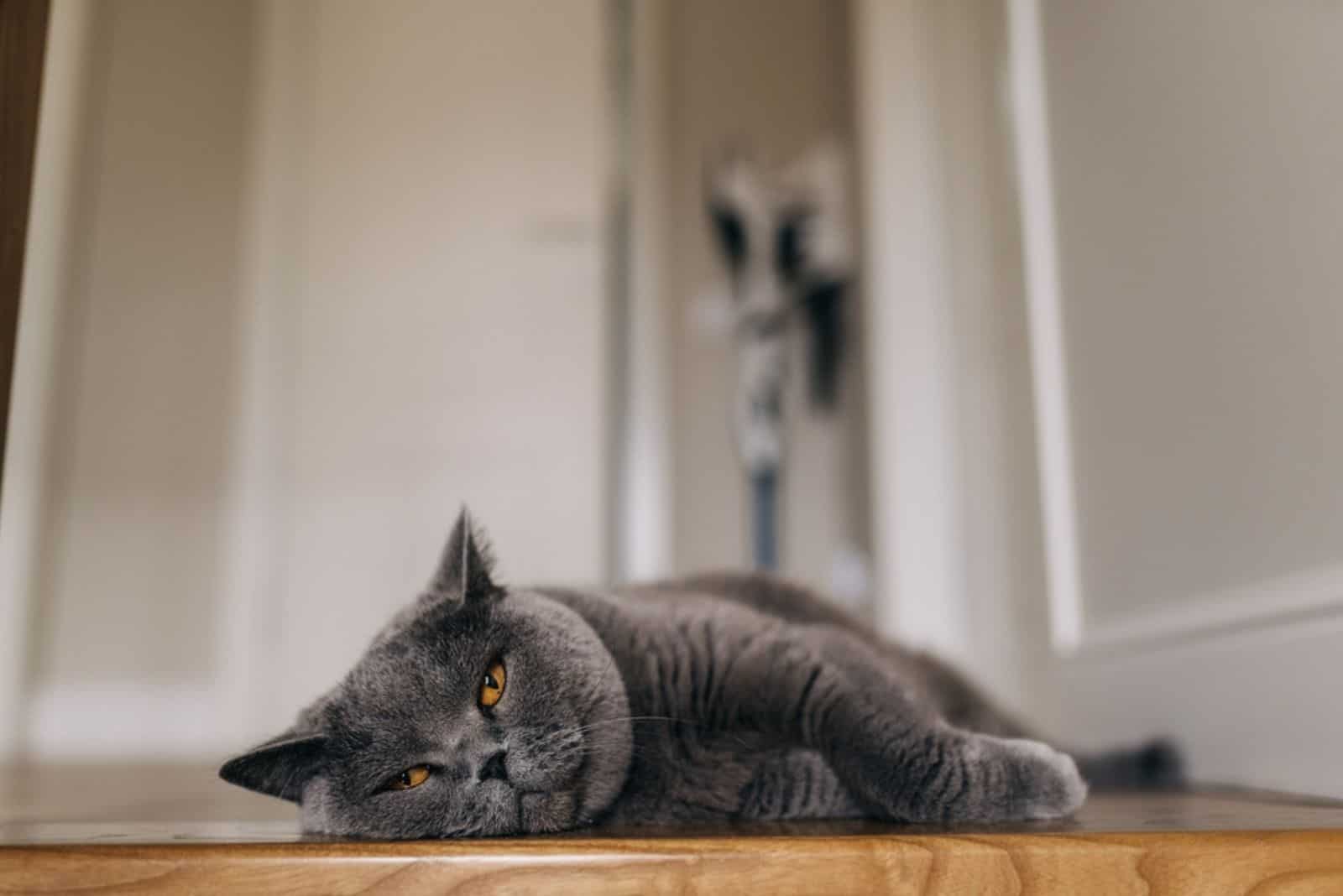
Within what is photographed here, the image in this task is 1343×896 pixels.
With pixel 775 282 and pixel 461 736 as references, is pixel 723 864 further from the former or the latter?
pixel 775 282

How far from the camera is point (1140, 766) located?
123cm

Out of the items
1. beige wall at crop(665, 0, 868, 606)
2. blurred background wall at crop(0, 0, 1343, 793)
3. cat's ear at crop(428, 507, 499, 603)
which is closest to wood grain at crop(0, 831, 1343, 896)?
cat's ear at crop(428, 507, 499, 603)

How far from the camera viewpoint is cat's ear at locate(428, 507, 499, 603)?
87cm

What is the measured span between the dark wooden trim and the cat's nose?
39 cm

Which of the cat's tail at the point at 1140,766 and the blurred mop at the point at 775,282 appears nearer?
the cat's tail at the point at 1140,766

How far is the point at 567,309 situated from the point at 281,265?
31.4 inches

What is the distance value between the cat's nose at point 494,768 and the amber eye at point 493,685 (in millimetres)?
42

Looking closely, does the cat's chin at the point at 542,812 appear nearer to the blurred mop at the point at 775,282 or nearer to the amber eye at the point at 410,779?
the amber eye at the point at 410,779

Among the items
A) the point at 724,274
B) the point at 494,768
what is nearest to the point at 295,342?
the point at 724,274

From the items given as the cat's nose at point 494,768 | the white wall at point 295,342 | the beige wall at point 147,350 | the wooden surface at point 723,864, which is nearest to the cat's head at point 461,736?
the cat's nose at point 494,768

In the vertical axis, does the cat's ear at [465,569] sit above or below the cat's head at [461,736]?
above

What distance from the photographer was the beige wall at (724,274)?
2.76 metres

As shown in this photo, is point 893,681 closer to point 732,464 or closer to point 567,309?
point 732,464

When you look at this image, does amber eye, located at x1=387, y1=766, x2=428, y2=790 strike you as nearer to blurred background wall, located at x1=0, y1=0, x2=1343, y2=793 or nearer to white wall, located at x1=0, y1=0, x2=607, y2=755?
blurred background wall, located at x1=0, y1=0, x2=1343, y2=793
